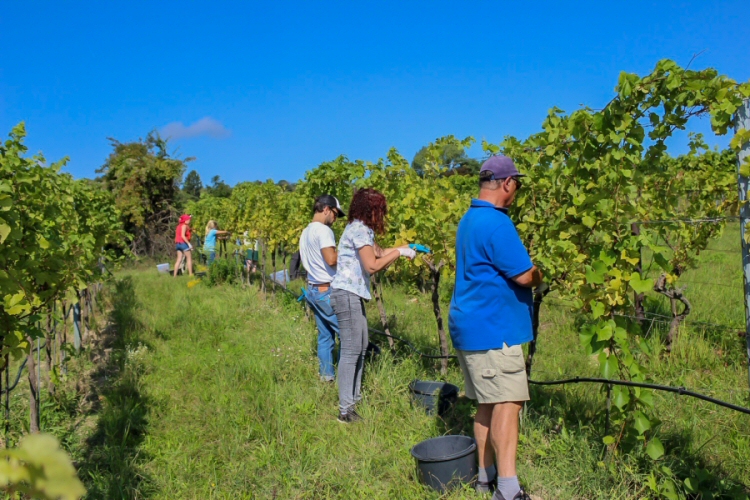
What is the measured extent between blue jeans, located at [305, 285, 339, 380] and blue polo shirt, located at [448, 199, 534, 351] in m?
1.95

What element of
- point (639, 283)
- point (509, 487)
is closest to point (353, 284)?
point (509, 487)

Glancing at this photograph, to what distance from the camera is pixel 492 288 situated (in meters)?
2.58

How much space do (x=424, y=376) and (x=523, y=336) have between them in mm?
1869

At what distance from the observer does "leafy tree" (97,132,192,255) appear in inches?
632

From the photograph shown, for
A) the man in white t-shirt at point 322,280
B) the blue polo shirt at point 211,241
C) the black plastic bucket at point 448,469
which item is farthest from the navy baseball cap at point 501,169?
the blue polo shirt at point 211,241

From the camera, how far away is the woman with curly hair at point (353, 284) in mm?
3834

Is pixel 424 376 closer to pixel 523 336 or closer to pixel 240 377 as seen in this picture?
pixel 240 377

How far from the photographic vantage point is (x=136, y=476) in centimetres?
335

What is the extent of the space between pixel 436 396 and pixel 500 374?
1198mm

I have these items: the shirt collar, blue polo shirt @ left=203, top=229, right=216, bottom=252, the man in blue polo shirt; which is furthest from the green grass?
blue polo shirt @ left=203, top=229, right=216, bottom=252

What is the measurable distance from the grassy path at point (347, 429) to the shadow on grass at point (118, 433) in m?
0.01

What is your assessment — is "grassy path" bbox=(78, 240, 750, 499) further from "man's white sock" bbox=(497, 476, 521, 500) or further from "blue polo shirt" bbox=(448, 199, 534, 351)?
"blue polo shirt" bbox=(448, 199, 534, 351)

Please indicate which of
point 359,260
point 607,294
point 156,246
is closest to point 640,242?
point 607,294

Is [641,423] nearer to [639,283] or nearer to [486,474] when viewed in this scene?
[639,283]
